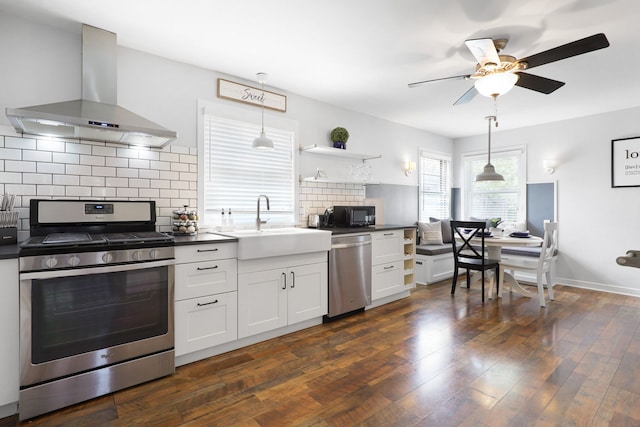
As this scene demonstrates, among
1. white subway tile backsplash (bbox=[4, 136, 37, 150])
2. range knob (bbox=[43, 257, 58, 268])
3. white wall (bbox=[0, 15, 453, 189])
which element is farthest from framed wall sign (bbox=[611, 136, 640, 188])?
white subway tile backsplash (bbox=[4, 136, 37, 150])

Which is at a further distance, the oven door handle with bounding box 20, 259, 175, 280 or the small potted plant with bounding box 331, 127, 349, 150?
the small potted plant with bounding box 331, 127, 349, 150

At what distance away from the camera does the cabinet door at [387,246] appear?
382 centimetres

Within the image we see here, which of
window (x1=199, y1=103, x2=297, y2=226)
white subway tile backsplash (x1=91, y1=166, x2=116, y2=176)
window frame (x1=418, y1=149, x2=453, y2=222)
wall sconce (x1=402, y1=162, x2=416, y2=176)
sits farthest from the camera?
window frame (x1=418, y1=149, x2=453, y2=222)

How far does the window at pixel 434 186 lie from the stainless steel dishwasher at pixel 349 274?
8.13 feet

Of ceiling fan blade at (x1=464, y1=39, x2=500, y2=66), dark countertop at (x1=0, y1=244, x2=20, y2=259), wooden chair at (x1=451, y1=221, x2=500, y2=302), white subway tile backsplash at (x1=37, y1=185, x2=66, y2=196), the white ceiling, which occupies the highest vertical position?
the white ceiling

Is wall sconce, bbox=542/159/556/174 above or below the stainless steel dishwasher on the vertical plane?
above

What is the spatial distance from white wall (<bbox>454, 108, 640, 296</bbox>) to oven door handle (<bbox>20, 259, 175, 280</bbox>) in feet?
18.3

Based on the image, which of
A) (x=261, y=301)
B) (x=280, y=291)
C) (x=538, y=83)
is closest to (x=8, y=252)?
(x=261, y=301)

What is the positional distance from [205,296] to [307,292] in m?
1.01

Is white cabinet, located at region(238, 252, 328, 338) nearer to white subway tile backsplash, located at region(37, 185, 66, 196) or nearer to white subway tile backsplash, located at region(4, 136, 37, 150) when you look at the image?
white subway tile backsplash, located at region(37, 185, 66, 196)

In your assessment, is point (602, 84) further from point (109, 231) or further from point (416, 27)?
point (109, 231)

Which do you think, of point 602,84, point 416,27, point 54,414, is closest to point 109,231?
point 54,414

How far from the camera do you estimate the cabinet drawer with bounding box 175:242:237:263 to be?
2.39 m

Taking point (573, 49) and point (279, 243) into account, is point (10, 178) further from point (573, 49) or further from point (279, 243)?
point (573, 49)
